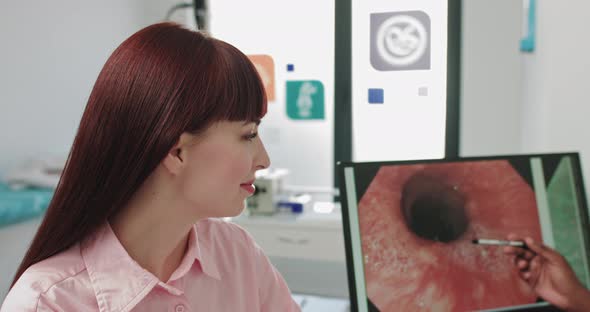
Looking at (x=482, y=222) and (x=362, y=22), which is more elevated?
(x=362, y=22)

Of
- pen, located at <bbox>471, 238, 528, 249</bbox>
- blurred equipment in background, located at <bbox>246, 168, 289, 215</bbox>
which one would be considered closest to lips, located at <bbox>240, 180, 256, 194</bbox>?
pen, located at <bbox>471, 238, 528, 249</bbox>

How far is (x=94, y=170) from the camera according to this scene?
2.36ft

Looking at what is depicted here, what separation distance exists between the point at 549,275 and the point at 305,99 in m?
1.81

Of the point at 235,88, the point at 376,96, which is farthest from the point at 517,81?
the point at 235,88

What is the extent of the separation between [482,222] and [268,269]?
17.9 inches

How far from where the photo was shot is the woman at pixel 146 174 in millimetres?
711

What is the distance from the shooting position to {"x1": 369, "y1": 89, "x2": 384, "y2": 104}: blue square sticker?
8.26ft

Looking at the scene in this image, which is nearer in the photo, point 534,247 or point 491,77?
point 534,247

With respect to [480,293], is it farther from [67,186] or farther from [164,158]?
[67,186]

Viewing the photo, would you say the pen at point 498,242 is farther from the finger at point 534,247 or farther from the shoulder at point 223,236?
the shoulder at point 223,236

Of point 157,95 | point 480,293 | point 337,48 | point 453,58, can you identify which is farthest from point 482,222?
point 337,48

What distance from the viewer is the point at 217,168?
790 millimetres

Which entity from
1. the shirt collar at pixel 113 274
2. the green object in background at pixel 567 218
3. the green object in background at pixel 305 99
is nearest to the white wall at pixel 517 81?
the green object in background at pixel 567 218

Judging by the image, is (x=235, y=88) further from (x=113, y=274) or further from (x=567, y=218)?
(x=567, y=218)
